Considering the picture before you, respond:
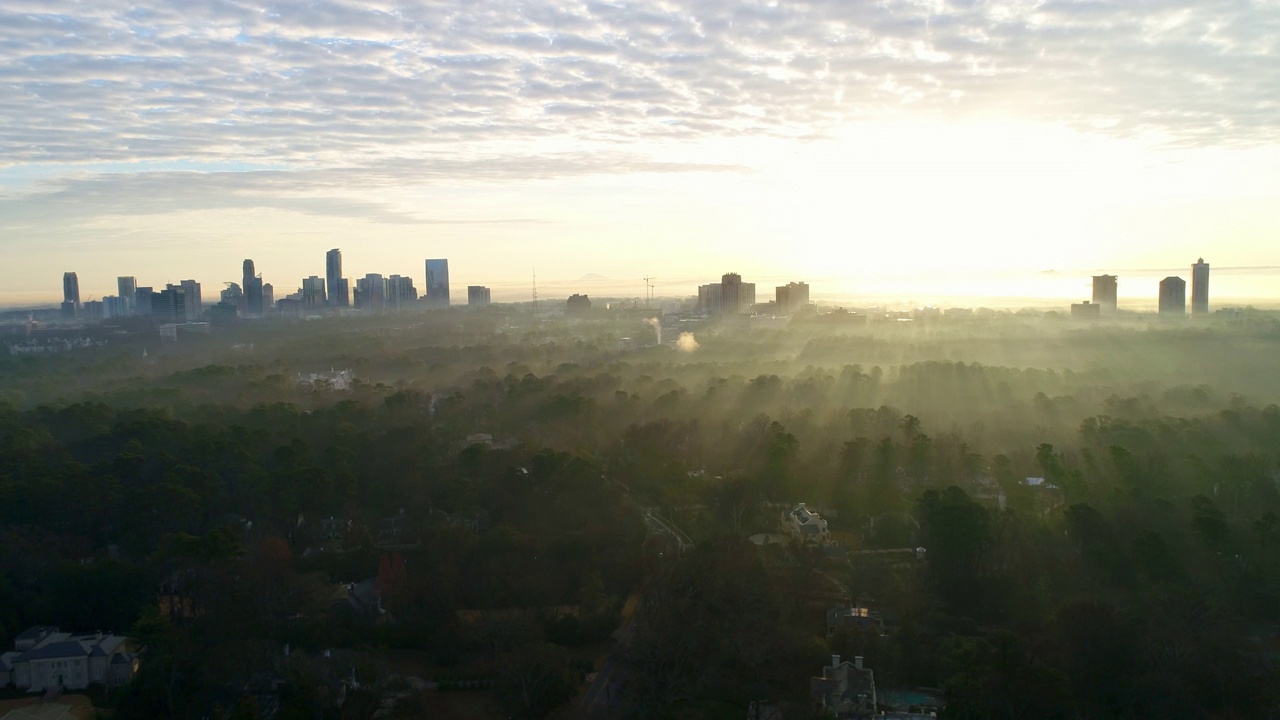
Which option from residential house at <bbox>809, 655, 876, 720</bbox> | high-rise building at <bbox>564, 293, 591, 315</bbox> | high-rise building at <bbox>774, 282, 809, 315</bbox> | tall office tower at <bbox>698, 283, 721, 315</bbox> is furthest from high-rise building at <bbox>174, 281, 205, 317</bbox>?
residential house at <bbox>809, 655, 876, 720</bbox>

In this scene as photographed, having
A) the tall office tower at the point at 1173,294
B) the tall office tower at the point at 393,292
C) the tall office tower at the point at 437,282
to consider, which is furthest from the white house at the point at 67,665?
the tall office tower at the point at 437,282

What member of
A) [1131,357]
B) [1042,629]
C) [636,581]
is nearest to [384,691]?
[636,581]

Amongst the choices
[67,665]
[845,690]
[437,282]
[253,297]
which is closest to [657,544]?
[845,690]

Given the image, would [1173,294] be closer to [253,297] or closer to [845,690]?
[845,690]

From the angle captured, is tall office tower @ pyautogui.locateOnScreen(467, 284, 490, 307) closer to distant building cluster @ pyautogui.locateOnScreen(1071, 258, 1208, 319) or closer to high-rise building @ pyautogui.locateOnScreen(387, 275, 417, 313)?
high-rise building @ pyautogui.locateOnScreen(387, 275, 417, 313)

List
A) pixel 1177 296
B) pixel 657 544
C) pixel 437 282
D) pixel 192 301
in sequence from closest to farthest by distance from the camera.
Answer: pixel 657 544
pixel 1177 296
pixel 192 301
pixel 437 282

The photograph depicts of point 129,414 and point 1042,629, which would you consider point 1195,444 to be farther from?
point 129,414
